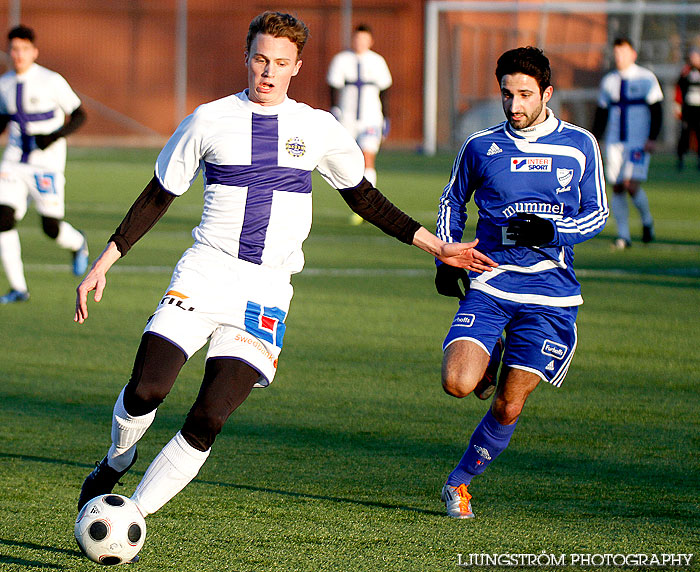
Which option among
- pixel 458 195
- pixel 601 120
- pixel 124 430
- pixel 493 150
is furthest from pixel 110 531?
pixel 601 120

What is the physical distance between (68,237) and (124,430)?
22.6ft

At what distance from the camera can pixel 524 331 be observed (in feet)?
16.3

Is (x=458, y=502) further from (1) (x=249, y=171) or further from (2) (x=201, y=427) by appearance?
(1) (x=249, y=171)

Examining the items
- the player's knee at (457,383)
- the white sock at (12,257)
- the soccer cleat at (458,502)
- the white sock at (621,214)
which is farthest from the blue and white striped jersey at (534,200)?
the white sock at (621,214)

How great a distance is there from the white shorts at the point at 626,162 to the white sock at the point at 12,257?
6.94 m

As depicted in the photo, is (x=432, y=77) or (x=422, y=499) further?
(x=432, y=77)

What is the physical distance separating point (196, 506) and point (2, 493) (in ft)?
2.76

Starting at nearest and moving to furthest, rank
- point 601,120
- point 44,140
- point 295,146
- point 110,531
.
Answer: point 110,531, point 295,146, point 44,140, point 601,120

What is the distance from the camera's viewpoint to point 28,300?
33.0 feet

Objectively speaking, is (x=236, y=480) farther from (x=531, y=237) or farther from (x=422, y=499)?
(x=531, y=237)

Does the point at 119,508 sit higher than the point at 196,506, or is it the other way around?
the point at 119,508

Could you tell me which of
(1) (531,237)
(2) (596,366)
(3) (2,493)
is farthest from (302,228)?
(2) (596,366)

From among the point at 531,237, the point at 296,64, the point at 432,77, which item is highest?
the point at 296,64

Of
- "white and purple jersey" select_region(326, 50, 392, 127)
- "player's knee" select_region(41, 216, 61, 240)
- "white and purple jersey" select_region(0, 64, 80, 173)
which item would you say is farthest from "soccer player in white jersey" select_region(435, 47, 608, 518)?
"white and purple jersey" select_region(326, 50, 392, 127)
